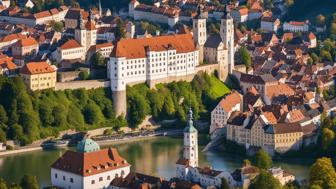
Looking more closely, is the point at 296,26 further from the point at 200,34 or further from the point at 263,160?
the point at 263,160

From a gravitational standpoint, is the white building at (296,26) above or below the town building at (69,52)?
below

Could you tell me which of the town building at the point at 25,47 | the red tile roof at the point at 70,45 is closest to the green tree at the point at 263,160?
the red tile roof at the point at 70,45

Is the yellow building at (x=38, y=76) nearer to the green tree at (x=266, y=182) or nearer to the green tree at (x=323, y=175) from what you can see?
the green tree at (x=266, y=182)

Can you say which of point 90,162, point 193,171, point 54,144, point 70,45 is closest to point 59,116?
point 54,144

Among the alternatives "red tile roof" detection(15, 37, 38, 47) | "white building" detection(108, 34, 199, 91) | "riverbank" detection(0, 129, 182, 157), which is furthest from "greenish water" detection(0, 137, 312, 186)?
"red tile roof" detection(15, 37, 38, 47)

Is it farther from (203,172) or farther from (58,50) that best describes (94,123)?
(203,172)

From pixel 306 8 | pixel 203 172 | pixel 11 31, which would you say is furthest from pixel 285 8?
pixel 203 172

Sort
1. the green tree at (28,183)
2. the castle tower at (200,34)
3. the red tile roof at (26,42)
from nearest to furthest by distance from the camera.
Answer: the green tree at (28,183) → the castle tower at (200,34) → the red tile roof at (26,42)
